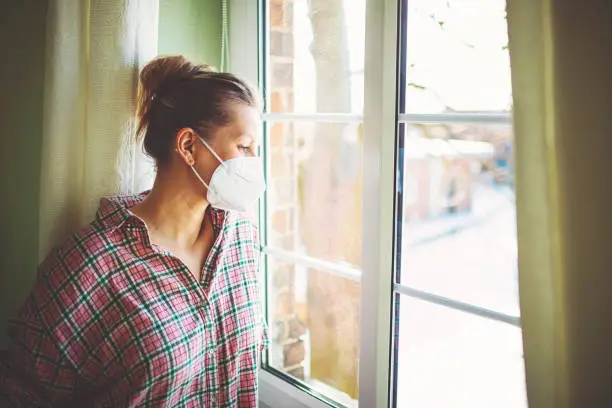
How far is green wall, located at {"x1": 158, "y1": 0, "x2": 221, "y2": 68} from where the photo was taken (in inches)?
61.1

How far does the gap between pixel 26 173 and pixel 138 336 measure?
27.6 inches

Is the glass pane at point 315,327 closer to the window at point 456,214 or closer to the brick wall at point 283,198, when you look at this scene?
the brick wall at point 283,198

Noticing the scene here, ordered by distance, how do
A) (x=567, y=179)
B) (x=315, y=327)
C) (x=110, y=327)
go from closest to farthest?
(x=567, y=179), (x=110, y=327), (x=315, y=327)

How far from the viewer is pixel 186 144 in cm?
119

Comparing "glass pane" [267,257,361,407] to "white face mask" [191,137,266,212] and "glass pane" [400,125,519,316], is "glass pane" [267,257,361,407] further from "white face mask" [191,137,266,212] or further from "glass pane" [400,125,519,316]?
"white face mask" [191,137,266,212]

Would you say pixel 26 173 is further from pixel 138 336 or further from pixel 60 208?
pixel 138 336

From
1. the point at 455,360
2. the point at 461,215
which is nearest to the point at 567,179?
the point at 461,215

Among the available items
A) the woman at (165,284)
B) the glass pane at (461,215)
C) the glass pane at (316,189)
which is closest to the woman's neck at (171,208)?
the woman at (165,284)

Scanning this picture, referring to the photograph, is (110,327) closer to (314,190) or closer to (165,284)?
(165,284)

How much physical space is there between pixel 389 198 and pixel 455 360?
1.38ft

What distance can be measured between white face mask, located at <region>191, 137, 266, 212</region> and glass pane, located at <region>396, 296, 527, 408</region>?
1.51ft

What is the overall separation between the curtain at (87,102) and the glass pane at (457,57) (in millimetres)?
675

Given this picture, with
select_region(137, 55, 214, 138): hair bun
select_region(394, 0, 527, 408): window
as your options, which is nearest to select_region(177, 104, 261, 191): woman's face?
select_region(137, 55, 214, 138): hair bun

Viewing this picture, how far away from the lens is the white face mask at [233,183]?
3.87 ft
